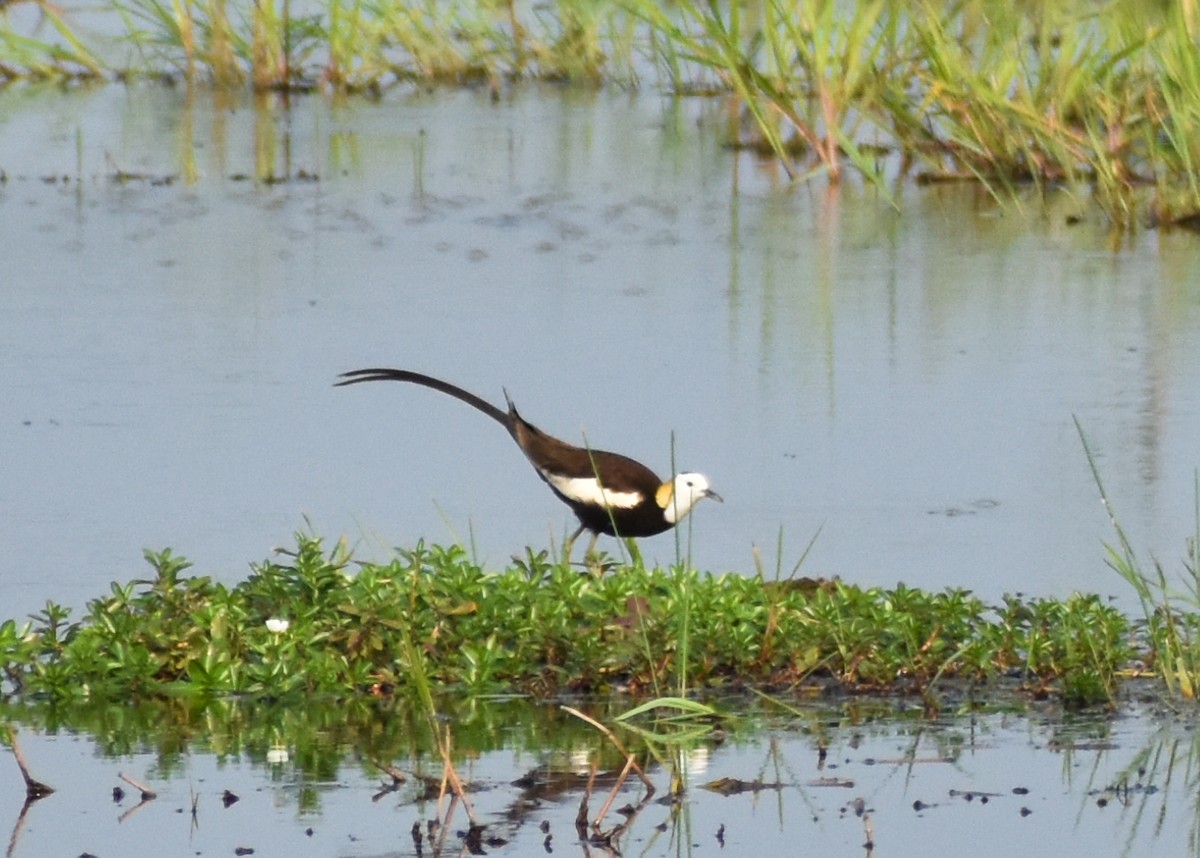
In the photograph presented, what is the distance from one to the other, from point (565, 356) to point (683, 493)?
7.79ft

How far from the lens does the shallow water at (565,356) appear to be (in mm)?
6535

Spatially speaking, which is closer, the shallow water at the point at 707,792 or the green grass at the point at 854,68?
the shallow water at the point at 707,792

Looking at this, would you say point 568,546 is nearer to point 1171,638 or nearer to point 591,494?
point 591,494

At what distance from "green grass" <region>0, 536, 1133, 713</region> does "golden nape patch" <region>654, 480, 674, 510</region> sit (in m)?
0.91

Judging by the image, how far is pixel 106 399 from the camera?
25.9 ft

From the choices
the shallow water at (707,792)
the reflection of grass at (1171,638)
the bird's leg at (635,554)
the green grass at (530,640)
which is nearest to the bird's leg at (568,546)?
the bird's leg at (635,554)

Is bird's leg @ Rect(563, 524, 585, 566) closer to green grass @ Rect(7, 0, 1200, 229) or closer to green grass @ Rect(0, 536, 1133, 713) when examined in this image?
green grass @ Rect(0, 536, 1133, 713)

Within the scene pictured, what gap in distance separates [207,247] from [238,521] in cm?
450

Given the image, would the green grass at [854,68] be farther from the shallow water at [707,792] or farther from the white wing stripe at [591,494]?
the shallow water at [707,792]

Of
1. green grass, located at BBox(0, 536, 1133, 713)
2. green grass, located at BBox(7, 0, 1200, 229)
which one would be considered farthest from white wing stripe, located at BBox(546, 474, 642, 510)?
green grass, located at BBox(7, 0, 1200, 229)

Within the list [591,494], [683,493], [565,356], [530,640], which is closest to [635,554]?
[683,493]

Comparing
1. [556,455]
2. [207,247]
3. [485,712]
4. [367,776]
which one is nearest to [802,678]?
[485,712]

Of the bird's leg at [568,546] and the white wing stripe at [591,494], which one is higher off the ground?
the white wing stripe at [591,494]

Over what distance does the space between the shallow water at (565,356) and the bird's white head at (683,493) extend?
17 centimetres
